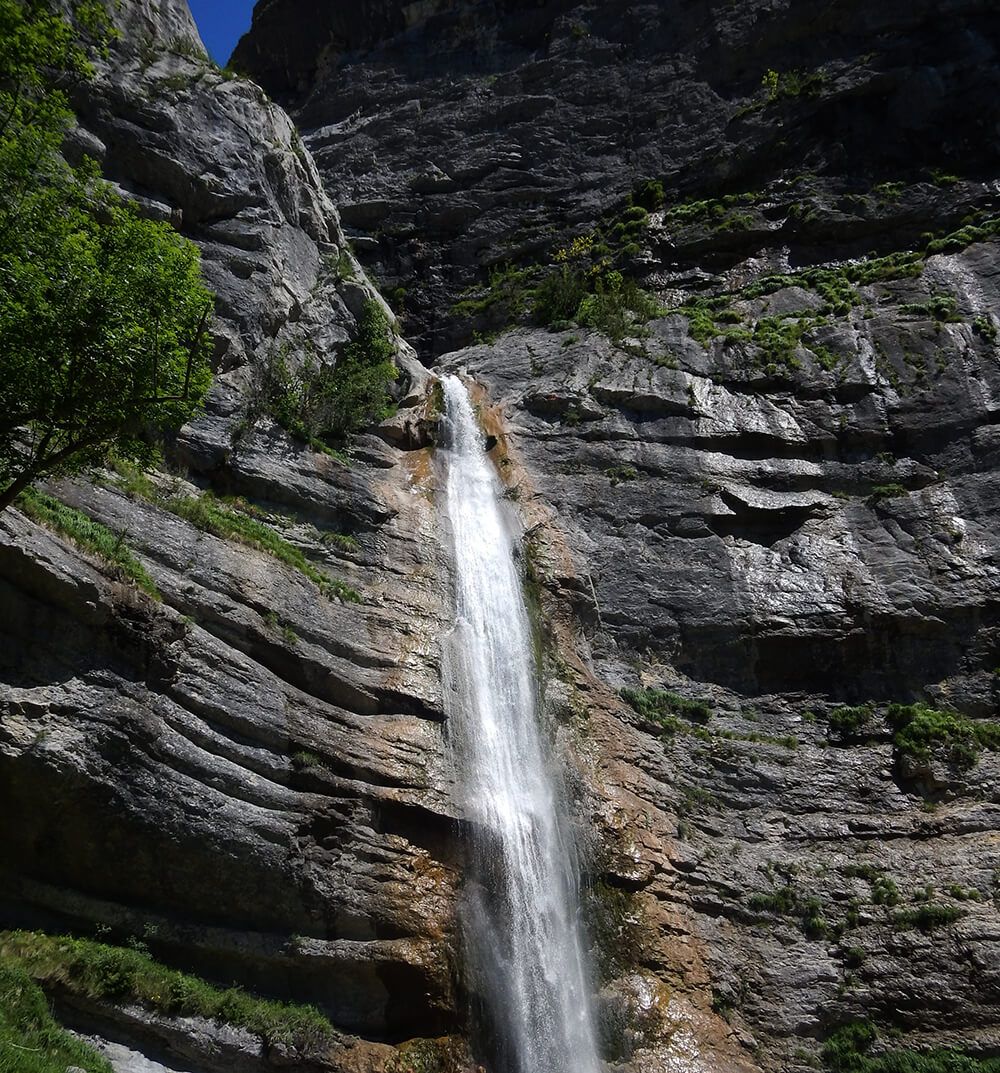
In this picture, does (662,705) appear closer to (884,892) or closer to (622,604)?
(622,604)

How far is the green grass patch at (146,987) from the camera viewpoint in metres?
9.63

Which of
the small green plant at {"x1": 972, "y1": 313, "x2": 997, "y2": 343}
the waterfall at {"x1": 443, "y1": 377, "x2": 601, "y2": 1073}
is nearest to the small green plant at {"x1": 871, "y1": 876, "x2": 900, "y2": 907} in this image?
the waterfall at {"x1": 443, "y1": 377, "x2": 601, "y2": 1073}

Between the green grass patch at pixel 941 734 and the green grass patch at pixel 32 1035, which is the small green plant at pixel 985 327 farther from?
the green grass patch at pixel 32 1035

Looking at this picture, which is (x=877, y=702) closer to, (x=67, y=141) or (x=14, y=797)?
(x=14, y=797)

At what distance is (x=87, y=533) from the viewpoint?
1249 centimetres

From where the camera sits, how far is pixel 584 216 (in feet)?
112

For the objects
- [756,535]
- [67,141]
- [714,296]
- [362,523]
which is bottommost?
[362,523]

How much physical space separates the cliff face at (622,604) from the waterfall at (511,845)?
18.6 inches

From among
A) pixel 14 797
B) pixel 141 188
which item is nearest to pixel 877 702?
pixel 14 797

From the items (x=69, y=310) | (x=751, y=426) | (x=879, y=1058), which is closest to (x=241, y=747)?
(x=69, y=310)

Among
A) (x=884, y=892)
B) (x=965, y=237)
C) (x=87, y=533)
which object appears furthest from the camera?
(x=965, y=237)

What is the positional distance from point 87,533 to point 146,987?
5778mm

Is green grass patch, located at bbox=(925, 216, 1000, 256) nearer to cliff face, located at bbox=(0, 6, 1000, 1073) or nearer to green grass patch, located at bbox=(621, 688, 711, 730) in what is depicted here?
cliff face, located at bbox=(0, 6, 1000, 1073)

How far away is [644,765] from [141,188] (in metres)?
16.4
